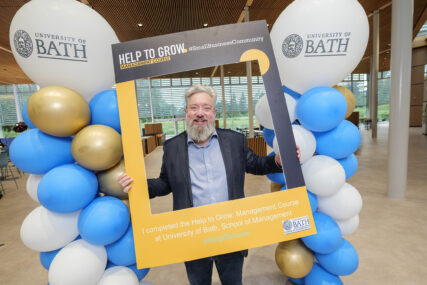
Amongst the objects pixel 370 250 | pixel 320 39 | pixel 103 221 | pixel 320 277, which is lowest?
pixel 370 250

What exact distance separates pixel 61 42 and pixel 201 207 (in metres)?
1.15

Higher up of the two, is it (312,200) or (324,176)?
(324,176)

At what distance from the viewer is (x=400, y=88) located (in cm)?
328

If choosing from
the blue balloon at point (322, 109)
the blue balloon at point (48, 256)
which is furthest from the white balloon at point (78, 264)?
the blue balloon at point (322, 109)

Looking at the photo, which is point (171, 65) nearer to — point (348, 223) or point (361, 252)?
point (348, 223)

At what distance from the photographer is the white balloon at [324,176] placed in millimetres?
1456

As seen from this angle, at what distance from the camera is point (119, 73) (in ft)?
3.49

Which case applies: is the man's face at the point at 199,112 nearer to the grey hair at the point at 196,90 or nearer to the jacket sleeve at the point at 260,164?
the grey hair at the point at 196,90

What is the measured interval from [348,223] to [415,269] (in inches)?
44.6

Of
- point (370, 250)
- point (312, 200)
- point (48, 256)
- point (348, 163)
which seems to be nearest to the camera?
point (48, 256)

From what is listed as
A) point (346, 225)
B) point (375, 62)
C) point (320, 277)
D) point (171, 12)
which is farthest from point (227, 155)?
point (375, 62)

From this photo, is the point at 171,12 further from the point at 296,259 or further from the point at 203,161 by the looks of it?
the point at 296,259

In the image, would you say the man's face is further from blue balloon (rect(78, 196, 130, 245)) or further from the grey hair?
blue balloon (rect(78, 196, 130, 245))

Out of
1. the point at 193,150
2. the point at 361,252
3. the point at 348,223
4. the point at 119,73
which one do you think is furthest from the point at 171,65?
the point at 361,252
